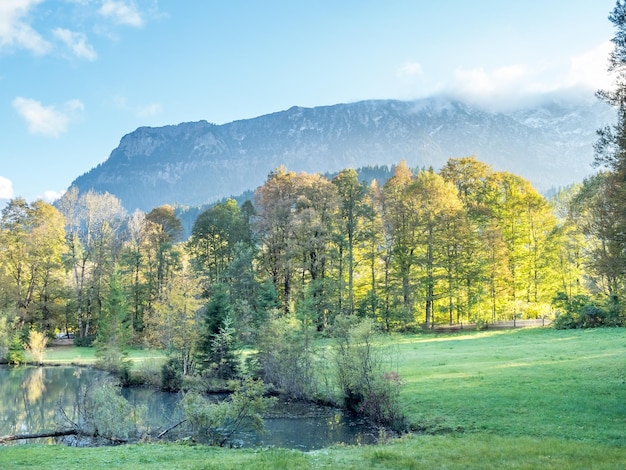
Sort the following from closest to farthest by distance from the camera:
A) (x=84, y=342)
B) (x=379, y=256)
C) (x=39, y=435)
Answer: (x=39, y=435), (x=379, y=256), (x=84, y=342)

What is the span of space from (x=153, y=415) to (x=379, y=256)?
3130 centimetres

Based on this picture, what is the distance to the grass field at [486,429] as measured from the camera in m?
12.0

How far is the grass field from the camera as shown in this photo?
12.0 metres

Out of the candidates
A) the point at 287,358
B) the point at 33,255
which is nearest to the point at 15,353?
the point at 33,255

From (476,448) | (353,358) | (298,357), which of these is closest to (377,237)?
(298,357)

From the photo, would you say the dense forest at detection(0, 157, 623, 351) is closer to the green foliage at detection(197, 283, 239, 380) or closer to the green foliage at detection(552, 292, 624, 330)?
the green foliage at detection(552, 292, 624, 330)

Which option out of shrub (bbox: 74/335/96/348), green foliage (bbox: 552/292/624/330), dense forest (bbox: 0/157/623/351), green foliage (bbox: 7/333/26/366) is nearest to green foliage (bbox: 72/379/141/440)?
dense forest (bbox: 0/157/623/351)

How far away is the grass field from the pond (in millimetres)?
2938

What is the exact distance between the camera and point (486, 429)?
16016 mm

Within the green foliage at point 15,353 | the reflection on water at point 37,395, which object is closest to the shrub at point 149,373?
the reflection on water at point 37,395

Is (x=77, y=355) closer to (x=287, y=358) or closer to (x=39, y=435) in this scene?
(x=287, y=358)

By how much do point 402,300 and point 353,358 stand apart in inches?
1074

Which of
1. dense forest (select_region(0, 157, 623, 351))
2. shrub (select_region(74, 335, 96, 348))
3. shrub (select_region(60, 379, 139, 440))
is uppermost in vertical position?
dense forest (select_region(0, 157, 623, 351))

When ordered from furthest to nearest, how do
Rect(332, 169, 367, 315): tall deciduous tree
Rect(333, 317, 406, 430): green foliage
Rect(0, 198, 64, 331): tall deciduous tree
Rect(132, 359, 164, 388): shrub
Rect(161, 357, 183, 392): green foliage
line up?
Rect(0, 198, 64, 331): tall deciduous tree → Rect(332, 169, 367, 315): tall deciduous tree → Rect(132, 359, 164, 388): shrub → Rect(161, 357, 183, 392): green foliage → Rect(333, 317, 406, 430): green foliage
